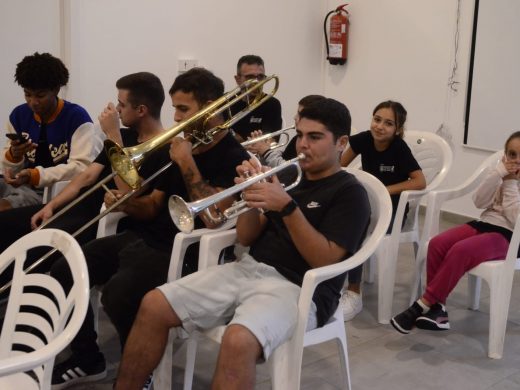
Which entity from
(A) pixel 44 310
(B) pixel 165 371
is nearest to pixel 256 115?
(B) pixel 165 371

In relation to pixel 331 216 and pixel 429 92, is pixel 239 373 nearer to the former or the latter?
pixel 331 216

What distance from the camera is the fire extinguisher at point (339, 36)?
530 cm

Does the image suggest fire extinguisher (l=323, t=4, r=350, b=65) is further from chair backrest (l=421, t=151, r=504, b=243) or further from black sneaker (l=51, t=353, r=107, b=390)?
black sneaker (l=51, t=353, r=107, b=390)

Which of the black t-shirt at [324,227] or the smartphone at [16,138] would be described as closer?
the black t-shirt at [324,227]

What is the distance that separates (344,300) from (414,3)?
2834 millimetres

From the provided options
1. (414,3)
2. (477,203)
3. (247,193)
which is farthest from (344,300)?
(414,3)

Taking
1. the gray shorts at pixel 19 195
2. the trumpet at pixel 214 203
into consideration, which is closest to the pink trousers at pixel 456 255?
the trumpet at pixel 214 203

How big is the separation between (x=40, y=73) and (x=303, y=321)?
5.41 ft

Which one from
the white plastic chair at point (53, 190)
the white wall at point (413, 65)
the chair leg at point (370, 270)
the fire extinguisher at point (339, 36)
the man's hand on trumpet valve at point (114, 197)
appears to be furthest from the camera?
the fire extinguisher at point (339, 36)

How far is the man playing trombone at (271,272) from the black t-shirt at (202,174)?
0.80ft

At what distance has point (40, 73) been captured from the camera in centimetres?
276

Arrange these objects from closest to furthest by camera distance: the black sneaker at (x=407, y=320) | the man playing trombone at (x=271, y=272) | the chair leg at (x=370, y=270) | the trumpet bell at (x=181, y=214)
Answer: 1. the man playing trombone at (x=271, y=272)
2. the trumpet bell at (x=181, y=214)
3. the black sneaker at (x=407, y=320)
4. the chair leg at (x=370, y=270)

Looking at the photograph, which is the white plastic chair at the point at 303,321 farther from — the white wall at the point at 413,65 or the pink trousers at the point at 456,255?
the white wall at the point at 413,65

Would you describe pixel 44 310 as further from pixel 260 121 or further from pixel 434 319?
pixel 260 121
